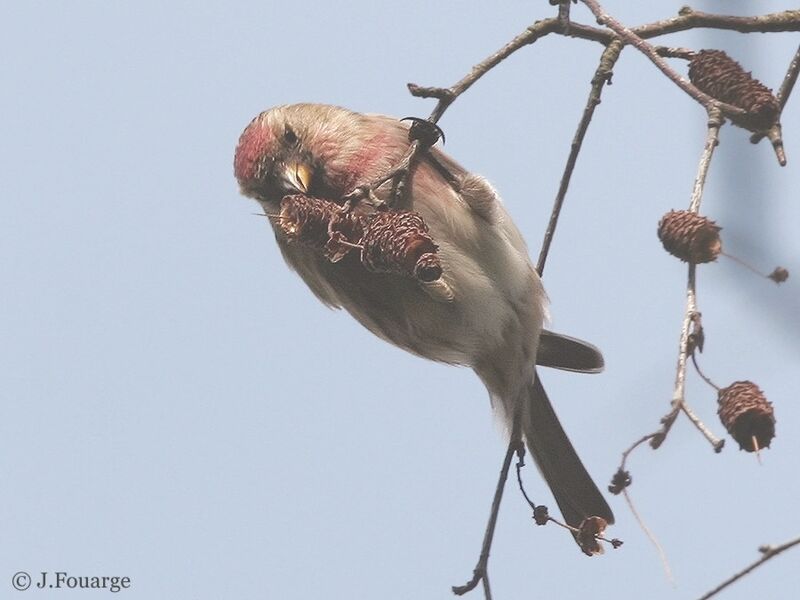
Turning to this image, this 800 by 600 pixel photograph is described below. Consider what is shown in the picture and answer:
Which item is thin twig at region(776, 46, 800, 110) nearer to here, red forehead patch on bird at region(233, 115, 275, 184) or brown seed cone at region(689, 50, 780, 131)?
brown seed cone at region(689, 50, 780, 131)

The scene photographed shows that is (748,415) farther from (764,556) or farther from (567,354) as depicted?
(567,354)

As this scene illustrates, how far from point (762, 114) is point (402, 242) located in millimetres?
667

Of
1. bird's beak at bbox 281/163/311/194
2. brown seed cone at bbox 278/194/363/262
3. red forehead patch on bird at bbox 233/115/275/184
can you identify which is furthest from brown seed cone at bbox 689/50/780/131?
red forehead patch on bird at bbox 233/115/275/184

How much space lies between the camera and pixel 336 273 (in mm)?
3080

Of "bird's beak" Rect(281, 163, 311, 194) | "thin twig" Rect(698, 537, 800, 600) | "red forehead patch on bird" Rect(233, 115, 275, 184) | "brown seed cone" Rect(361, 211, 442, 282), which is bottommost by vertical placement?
"thin twig" Rect(698, 537, 800, 600)

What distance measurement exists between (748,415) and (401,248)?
666mm

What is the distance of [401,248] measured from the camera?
2.11 metres

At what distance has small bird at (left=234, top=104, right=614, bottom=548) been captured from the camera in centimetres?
301

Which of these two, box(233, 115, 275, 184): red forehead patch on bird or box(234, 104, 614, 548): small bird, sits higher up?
box(233, 115, 275, 184): red forehead patch on bird

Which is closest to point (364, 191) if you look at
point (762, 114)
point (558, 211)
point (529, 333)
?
point (558, 211)

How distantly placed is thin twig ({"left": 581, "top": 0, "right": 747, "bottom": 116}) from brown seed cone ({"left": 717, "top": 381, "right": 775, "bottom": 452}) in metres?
0.47

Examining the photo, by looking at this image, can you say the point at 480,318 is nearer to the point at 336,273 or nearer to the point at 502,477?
the point at 336,273

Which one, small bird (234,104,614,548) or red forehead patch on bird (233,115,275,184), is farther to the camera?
red forehead patch on bird (233,115,275,184)

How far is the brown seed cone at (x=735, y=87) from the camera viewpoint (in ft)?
6.66
